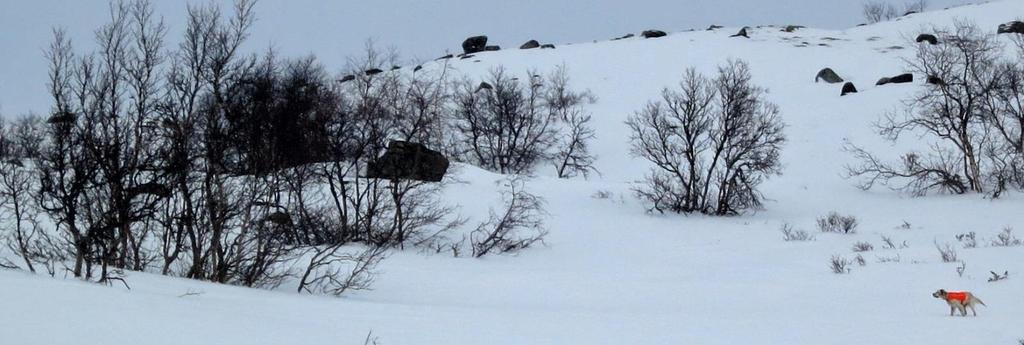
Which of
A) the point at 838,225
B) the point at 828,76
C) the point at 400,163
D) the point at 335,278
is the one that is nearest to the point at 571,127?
the point at 828,76

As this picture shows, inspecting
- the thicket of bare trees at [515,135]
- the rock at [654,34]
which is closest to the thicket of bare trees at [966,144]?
the thicket of bare trees at [515,135]

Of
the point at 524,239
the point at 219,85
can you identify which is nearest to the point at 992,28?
the point at 524,239

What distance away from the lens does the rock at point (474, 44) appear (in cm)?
6072

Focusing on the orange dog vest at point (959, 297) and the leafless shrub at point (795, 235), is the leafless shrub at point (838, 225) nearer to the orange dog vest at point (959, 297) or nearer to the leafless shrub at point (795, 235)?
the leafless shrub at point (795, 235)

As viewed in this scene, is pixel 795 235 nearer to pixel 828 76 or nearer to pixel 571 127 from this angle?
pixel 571 127

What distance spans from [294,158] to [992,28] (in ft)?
162

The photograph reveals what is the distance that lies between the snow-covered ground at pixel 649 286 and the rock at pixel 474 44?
2606 cm

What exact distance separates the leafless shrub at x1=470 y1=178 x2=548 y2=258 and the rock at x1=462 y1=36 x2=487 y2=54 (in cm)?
4004

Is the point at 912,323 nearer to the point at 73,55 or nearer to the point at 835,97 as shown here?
the point at 73,55

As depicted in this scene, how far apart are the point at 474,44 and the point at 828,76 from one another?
95.2ft

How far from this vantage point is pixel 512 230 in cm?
2055

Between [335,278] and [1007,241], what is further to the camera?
[1007,241]

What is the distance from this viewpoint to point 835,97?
37781mm

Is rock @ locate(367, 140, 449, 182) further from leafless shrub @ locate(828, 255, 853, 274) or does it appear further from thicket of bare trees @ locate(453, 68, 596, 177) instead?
thicket of bare trees @ locate(453, 68, 596, 177)
